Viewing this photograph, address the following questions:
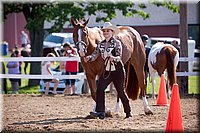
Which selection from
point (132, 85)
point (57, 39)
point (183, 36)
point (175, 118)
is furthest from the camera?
point (57, 39)

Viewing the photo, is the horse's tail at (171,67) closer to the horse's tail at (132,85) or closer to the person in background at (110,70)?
the horse's tail at (132,85)

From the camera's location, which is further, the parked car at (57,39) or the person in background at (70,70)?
the parked car at (57,39)

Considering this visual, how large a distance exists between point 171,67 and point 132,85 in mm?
3169

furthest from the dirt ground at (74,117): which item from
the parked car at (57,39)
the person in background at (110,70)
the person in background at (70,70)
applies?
the parked car at (57,39)

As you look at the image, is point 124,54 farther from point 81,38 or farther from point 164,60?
point 164,60

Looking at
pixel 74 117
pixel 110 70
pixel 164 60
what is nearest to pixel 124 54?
pixel 110 70

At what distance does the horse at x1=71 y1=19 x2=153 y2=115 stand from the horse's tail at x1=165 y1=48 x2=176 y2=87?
294 cm

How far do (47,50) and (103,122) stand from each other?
19.9m

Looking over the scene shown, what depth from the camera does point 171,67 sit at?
13898mm

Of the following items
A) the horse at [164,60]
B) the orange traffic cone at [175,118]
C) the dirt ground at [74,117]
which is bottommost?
the dirt ground at [74,117]

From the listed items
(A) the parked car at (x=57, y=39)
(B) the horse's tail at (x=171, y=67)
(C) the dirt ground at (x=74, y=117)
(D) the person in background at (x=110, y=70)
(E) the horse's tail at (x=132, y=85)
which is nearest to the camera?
(C) the dirt ground at (x=74, y=117)

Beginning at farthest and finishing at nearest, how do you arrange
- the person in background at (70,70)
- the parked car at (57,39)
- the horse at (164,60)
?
the parked car at (57,39) → the person in background at (70,70) → the horse at (164,60)

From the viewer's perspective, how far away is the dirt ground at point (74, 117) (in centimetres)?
840

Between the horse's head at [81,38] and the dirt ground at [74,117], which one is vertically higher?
the horse's head at [81,38]
